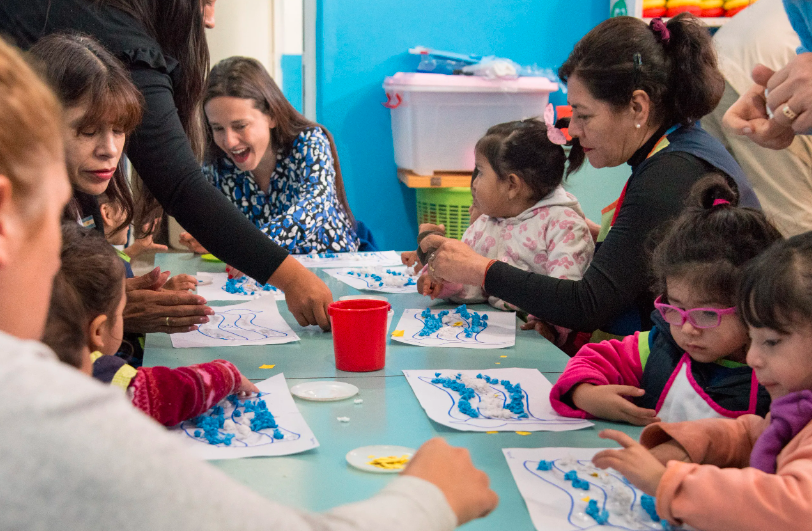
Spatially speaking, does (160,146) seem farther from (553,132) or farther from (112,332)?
(553,132)

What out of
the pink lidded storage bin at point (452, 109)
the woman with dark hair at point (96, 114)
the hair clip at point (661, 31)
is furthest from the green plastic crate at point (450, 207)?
the woman with dark hair at point (96, 114)

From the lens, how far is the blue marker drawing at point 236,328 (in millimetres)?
1435

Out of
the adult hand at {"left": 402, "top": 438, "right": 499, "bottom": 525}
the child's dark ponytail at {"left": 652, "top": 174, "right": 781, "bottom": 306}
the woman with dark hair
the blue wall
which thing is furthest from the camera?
the blue wall

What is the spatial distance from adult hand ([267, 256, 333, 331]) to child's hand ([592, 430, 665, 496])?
2.47ft

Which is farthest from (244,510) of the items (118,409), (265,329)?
(265,329)

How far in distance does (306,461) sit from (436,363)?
1.45ft

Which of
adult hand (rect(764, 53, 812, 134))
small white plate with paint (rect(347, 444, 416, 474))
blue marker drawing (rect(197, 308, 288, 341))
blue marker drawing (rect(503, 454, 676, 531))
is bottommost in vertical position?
blue marker drawing (rect(197, 308, 288, 341))

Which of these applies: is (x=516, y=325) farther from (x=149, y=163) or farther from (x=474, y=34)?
(x=474, y=34)

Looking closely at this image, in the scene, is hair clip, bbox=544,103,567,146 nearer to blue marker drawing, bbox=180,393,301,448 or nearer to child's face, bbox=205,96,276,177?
blue marker drawing, bbox=180,393,301,448

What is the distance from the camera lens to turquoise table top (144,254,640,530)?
80 cm

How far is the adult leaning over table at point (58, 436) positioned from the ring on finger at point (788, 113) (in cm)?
91

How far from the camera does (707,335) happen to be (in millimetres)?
1015

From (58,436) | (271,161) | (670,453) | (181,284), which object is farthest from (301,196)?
(58,436)

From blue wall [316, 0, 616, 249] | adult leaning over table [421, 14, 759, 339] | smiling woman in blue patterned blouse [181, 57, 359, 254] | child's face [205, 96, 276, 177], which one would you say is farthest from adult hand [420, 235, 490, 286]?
blue wall [316, 0, 616, 249]
